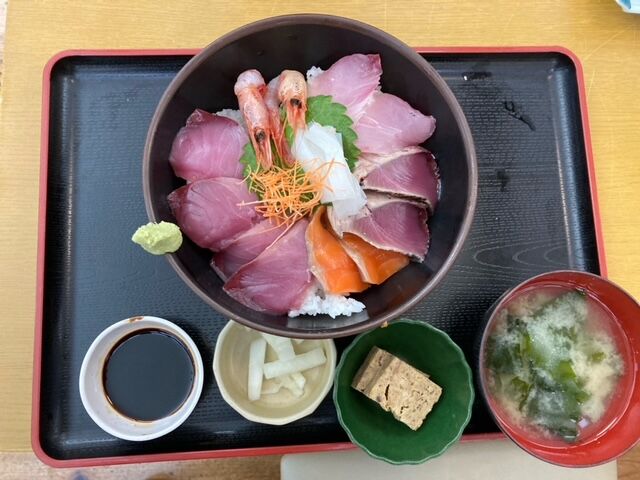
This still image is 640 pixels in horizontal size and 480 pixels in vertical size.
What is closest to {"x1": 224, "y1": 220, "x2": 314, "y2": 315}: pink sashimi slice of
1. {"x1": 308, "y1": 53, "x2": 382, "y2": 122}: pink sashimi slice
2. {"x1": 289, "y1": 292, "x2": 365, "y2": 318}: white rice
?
{"x1": 289, "y1": 292, "x2": 365, "y2": 318}: white rice

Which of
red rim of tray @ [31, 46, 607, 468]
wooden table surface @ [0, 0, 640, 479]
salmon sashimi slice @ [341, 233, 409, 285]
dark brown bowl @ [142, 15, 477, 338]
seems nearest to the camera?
dark brown bowl @ [142, 15, 477, 338]

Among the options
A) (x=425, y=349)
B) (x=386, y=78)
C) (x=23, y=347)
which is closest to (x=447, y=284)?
(x=425, y=349)

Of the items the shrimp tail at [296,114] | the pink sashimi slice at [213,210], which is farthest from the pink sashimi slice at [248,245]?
the shrimp tail at [296,114]

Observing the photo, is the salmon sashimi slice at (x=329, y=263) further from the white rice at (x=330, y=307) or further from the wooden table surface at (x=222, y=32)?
the wooden table surface at (x=222, y=32)

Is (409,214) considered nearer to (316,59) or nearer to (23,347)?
(316,59)

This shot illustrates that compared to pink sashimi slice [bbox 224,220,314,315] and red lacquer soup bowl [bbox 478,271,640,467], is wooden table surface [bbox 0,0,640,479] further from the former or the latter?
pink sashimi slice [bbox 224,220,314,315]

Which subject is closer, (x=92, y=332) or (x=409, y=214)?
(x=409, y=214)

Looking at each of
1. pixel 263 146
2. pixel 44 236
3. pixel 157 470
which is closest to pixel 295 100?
pixel 263 146
